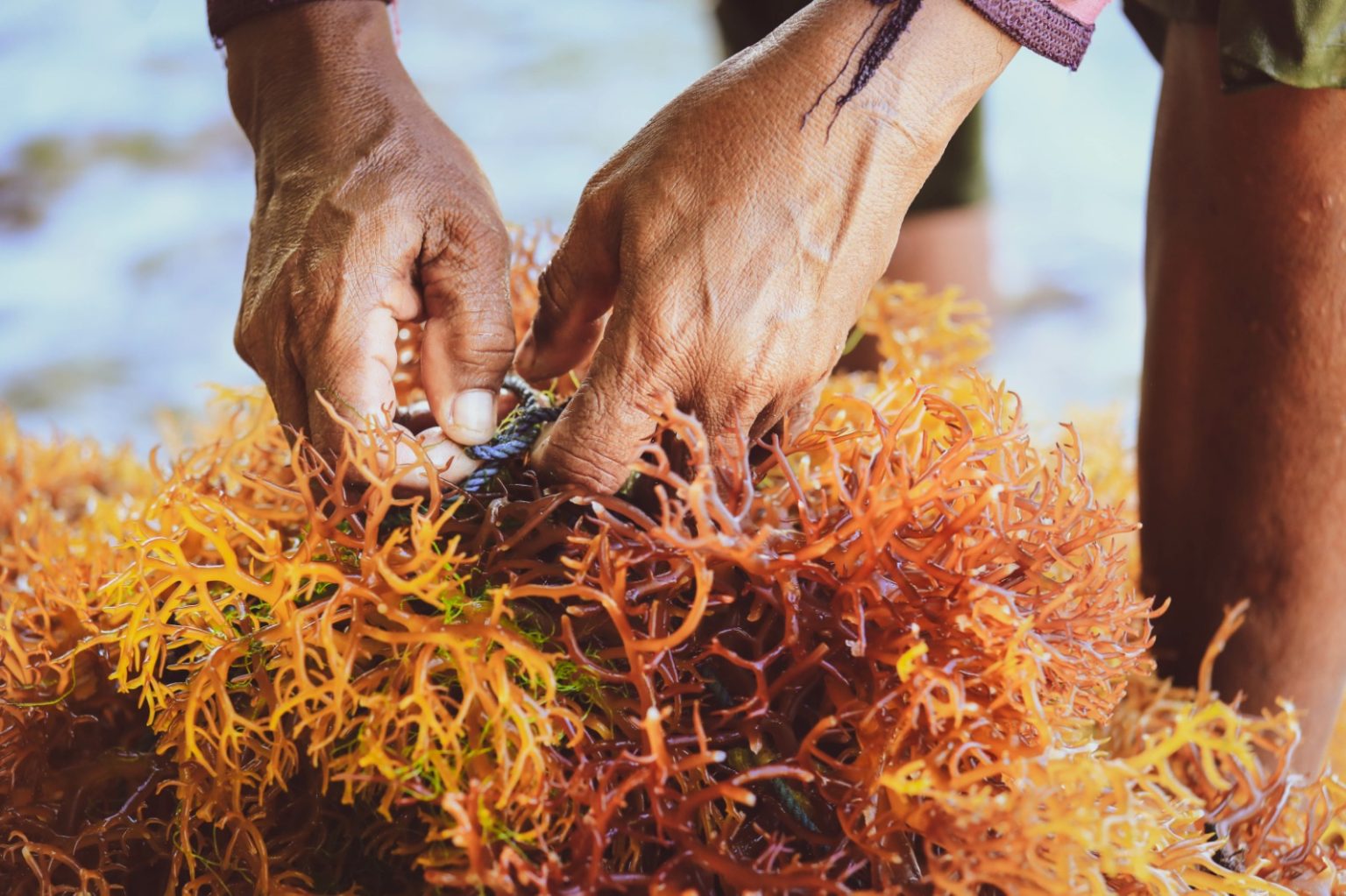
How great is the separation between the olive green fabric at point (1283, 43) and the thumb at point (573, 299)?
449 millimetres

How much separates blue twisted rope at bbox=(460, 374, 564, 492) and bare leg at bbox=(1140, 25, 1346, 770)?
1.83ft

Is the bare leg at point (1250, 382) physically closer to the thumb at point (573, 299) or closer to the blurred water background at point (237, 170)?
the thumb at point (573, 299)

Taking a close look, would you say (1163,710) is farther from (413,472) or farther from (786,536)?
(413,472)

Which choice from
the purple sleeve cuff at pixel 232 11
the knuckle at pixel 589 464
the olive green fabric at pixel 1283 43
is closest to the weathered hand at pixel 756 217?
the knuckle at pixel 589 464

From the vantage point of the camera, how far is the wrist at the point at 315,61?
79 centimetres

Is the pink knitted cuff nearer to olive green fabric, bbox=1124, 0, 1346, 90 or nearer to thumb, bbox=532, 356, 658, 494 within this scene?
olive green fabric, bbox=1124, 0, 1346, 90

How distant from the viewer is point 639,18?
4133 millimetres

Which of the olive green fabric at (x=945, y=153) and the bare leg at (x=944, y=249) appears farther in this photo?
the bare leg at (x=944, y=249)

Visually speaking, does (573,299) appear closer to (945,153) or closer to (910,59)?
(910,59)

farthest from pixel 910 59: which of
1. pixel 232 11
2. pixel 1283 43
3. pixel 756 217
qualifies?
pixel 232 11

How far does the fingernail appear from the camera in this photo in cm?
69

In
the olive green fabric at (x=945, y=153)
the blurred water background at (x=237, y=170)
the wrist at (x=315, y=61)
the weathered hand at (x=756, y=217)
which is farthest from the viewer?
the blurred water background at (x=237, y=170)

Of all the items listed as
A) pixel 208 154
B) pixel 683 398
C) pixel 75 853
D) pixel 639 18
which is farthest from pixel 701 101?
pixel 639 18

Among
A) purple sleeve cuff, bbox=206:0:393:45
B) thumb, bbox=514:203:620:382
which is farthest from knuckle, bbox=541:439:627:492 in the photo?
purple sleeve cuff, bbox=206:0:393:45
